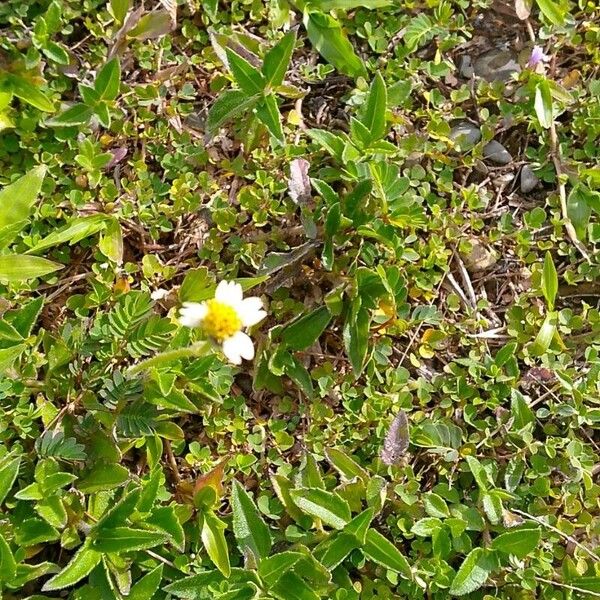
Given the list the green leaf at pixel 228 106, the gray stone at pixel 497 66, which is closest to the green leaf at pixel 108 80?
the green leaf at pixel 228 106

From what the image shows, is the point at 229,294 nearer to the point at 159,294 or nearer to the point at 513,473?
the point at 159,294

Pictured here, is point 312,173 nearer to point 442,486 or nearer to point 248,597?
point 442,486

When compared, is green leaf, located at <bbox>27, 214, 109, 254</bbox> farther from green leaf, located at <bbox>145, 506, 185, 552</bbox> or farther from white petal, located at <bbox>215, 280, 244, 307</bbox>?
green leaf, located at <bbox>145, 506, 185, 552</bbox>

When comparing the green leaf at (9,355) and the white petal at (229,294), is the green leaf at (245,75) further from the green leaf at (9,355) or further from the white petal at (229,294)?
the green leaf at (9,355)

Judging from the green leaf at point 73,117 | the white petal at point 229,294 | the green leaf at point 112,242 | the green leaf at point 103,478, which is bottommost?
the green leaf at point 103,478

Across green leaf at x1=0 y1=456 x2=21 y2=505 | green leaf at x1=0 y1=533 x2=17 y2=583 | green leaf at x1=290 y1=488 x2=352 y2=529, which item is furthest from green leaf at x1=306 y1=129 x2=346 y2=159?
green leaf at x1=0 y1=533 x2=17 y2=583

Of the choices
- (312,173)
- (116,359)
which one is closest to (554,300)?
(312,173)

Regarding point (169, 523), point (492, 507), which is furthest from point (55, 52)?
point (492, 507)
